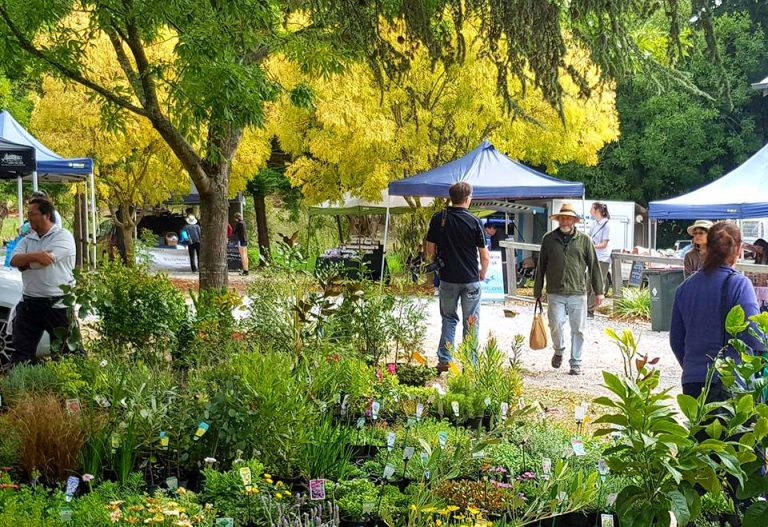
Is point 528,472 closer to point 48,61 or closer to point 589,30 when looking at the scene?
point 589,30

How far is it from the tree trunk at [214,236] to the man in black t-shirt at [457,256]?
7.89 feet

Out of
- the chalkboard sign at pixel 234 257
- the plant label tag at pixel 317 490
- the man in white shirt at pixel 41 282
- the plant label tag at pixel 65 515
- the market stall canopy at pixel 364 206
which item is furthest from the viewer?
the chalkboard sign at pixel 234 257

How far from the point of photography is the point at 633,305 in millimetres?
14820

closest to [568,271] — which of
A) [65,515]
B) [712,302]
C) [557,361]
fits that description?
[557,361]

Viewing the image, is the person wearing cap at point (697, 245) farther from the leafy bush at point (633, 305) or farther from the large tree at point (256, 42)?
the leafy bush at point (633, 305)

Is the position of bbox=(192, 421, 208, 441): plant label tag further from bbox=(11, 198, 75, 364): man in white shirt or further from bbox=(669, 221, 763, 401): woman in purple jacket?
bbox=(11, 198, 75, 364): man in white shirt

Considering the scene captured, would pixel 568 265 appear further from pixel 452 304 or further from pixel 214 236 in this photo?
pixel 214 236

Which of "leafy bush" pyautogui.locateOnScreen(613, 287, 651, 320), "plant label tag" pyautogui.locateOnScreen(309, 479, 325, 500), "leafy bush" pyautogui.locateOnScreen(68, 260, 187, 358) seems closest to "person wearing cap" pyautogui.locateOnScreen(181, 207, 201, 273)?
"leafy bush" pyautogui.locateOnScreen(613, 287, 651, 320)

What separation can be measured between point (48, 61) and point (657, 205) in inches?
506

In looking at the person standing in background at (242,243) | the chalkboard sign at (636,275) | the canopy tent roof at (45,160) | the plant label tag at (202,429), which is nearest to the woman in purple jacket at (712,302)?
the plant label tag at (202,429)

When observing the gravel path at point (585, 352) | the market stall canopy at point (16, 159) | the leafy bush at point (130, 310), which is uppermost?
the market stall canopy at point (16, 159)

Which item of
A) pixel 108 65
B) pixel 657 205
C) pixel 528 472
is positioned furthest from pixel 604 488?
pixel 108 65

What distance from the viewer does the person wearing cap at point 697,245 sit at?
812 centimetres

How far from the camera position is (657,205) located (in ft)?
57.9
